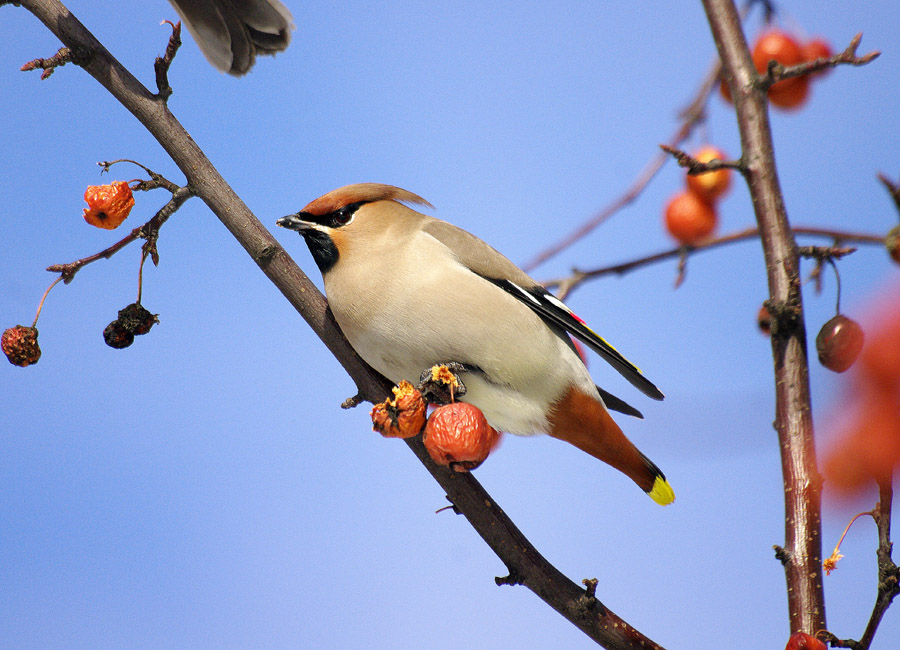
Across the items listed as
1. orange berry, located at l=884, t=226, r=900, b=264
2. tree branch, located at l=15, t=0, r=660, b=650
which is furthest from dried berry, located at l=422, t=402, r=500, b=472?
orange berry, located at l=884, t=226, r=900, b=264

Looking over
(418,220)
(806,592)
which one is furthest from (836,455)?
(418,220)

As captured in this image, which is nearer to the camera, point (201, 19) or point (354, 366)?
point (354, 366)

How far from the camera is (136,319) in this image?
1638 millimetres

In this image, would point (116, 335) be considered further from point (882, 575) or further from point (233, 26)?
point (882, 575)

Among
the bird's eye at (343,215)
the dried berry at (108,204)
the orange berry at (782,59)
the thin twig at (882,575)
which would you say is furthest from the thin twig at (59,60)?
the orange berry at (782,59)

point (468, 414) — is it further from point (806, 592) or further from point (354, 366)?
point (806, 592)

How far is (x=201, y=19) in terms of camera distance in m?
1.90

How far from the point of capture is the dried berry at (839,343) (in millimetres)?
1527

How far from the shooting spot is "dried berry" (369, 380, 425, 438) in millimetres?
1436

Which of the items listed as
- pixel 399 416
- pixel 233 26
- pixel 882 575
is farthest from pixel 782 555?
pixel 233 26

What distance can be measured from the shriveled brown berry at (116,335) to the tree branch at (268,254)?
0.30 meters

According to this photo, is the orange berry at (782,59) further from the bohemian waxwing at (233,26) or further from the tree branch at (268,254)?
the tree branch at (268,254)

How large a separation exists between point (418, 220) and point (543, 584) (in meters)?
0.94

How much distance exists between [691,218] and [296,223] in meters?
1.60
